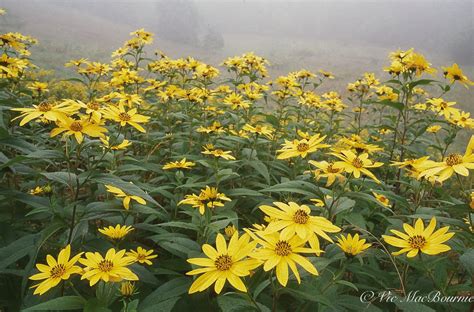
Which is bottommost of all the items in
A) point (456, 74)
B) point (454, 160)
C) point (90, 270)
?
point (90, 270)

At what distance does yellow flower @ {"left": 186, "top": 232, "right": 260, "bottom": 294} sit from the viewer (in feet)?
3.18

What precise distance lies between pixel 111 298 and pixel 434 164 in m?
1.36

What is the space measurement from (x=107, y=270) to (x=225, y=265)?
15.7 inches

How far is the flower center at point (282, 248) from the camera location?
0.97 meters

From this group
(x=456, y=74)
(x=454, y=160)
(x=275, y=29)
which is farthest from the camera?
(x=275, y=29)

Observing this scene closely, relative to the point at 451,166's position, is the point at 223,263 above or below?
below

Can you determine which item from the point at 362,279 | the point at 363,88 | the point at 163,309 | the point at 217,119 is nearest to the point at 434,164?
the point at 362,279

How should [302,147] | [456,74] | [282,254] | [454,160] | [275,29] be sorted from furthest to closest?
1. [275,29]
2. [456,74]
3. [302,147]
4. [454,160]
5. [282,254]

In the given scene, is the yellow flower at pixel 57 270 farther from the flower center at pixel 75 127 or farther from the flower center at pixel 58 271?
the flower center at pixel 75 127

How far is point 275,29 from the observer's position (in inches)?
1725

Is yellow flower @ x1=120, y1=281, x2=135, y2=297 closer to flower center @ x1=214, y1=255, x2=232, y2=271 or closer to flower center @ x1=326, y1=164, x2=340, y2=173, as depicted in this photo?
flower center @ x1=214, y1=255, x2=232, y2=271

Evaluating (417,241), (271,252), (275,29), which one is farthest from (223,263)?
(275,29)

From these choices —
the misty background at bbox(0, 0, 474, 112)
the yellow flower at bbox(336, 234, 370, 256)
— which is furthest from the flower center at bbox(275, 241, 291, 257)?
the misty background at bbox(0, 0, 474, 112)

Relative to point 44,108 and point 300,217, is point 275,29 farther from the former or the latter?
point 300,217
